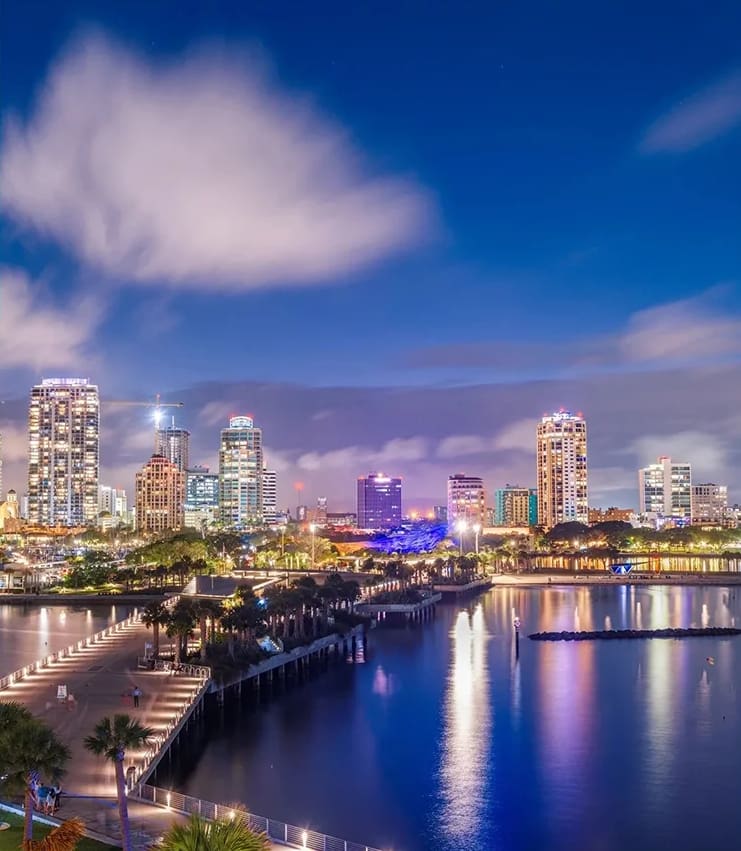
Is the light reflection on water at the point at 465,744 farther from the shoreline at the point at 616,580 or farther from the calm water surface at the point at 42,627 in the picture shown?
the shoreline at the point at 616,580

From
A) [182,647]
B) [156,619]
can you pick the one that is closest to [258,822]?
[182,647]

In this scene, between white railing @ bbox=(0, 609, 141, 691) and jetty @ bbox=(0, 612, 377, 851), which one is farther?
white railing @ bbox=(0, 609, 141, 691)

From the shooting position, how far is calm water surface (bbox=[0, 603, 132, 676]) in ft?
199

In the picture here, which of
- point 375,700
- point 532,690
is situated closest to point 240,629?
point 375,700

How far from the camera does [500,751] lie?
39.5m

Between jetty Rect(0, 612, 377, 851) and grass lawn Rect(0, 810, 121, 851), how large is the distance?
13.5 inches

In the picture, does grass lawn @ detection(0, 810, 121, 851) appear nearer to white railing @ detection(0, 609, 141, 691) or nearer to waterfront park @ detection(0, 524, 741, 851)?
waterfront park @ detection(0, 524, 741, 851)

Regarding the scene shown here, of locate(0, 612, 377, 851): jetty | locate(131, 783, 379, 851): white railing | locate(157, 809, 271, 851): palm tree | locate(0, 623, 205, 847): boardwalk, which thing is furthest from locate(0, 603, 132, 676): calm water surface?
locate(157, 809, 271, 851): palm tree

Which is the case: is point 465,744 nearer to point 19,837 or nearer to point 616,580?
point 19,837

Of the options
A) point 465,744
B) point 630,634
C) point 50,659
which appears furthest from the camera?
point 630,634

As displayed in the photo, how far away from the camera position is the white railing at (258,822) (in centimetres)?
2305

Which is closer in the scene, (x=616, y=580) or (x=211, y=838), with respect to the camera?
(x=211, y=838)

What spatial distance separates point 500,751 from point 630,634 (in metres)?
34.3

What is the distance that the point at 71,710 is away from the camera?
3716 cm
